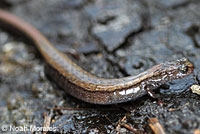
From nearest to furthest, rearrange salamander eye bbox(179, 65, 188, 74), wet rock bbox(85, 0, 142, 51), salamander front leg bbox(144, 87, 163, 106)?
1. salamander front leg bbox(144, 87, 163, 106)
2. salamander eye bbox(179, 65, 188, 74)
3. wet rock bbox(85, 0, 142, 51)

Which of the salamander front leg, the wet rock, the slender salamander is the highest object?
the wet rock

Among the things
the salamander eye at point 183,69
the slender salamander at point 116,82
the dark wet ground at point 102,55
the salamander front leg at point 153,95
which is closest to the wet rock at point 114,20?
the dark wet ground at point 102,55

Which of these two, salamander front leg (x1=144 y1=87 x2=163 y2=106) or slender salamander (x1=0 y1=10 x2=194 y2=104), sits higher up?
slender salamander (x1=0 y1=10 x2=194 y2=104)

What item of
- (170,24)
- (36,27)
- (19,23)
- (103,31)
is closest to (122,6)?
(103,31)

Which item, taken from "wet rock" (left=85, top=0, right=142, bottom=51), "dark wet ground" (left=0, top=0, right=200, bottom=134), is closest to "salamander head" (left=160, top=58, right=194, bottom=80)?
"dark wet ground" (left=0, top=0, right=200, bottom=134)

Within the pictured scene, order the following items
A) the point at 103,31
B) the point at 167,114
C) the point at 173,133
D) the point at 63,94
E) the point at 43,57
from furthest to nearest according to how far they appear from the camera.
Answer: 1. the point at 103,31
2. the point at 43,57
3. the point at 63,94
4. the point at 167,114
5. the point at 173,133

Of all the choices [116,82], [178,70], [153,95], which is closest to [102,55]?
[116,82]

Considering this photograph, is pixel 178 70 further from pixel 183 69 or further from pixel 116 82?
pixel 116 82

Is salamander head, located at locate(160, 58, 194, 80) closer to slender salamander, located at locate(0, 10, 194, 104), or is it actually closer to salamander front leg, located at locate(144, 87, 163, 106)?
slender salamander, located at locate(0, 10, 194, 104)

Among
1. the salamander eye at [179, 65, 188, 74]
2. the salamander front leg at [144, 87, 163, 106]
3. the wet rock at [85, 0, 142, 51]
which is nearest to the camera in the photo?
the salamander front leg at [144, 87, 163, 106]

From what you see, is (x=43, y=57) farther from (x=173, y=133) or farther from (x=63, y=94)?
(x=173, y=133)
